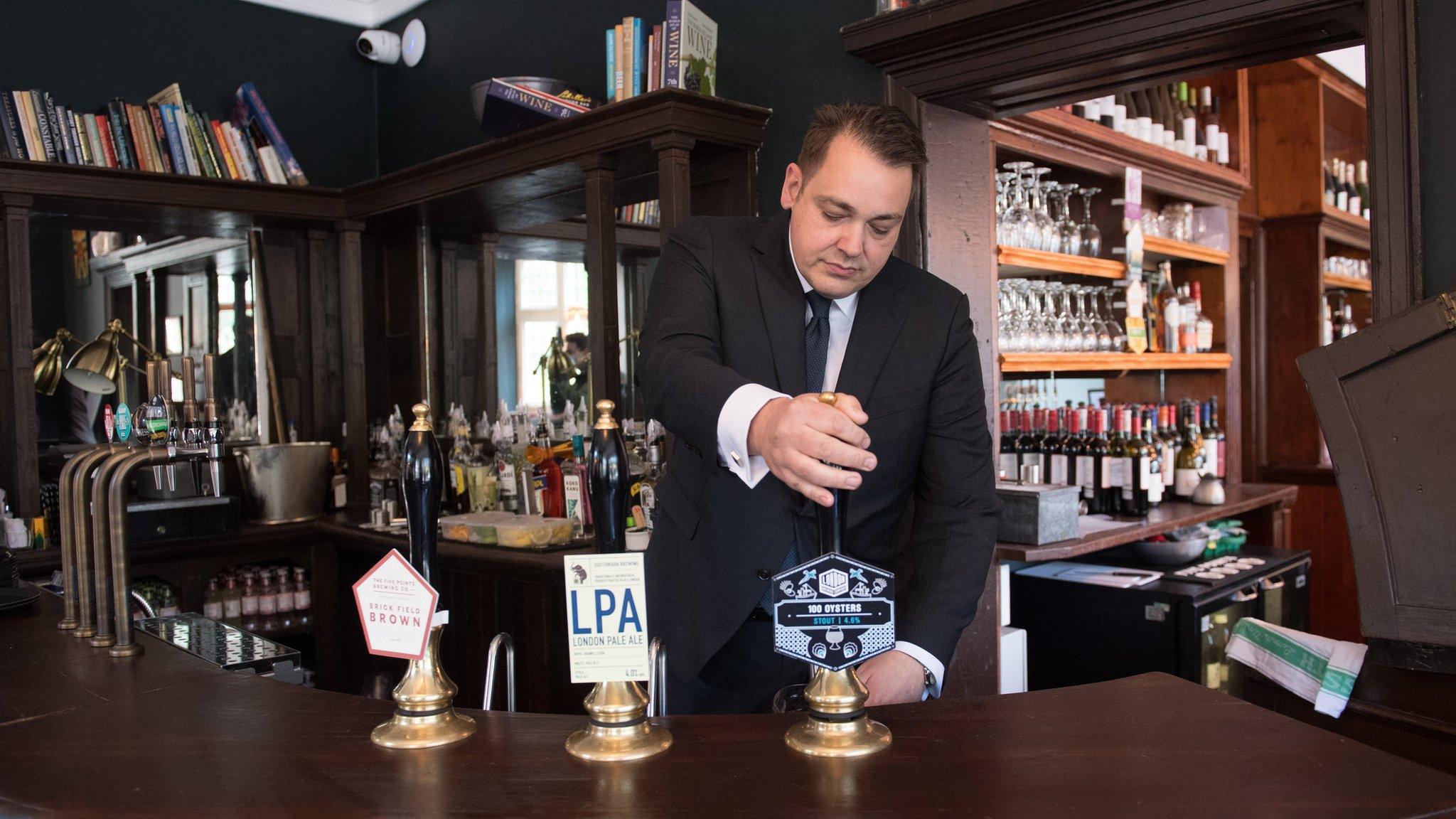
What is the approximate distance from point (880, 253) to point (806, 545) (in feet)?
1.50

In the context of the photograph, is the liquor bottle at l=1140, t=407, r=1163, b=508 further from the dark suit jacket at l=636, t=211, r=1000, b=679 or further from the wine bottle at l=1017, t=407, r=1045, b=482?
the dark suit jacket at l=636, t=211, r=1000, b=679

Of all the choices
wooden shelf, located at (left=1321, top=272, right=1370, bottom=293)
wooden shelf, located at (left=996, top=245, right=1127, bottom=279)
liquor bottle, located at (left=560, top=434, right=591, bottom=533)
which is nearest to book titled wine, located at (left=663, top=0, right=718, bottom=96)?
wooden shelf, located at (left=996, top=245, right=1127, bottom=279)

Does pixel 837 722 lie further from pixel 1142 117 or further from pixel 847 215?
pixel 1142 117

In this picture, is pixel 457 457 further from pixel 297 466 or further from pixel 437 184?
pixel 437 184

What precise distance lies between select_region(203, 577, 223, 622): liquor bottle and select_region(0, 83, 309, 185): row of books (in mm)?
1498

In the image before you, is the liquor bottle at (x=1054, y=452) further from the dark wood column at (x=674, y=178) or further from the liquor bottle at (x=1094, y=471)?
the dark wood column at (x=674, y=178)

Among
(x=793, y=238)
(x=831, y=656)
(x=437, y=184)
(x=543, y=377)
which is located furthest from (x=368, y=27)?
(x=831, y=656)

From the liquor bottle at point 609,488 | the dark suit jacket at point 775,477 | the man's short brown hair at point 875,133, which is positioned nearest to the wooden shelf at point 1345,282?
the dark suit jacket at point 775,477

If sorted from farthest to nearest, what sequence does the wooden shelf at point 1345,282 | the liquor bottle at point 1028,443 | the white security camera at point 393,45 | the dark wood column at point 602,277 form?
the wooden shelf at point 1345,282 → the white security camera at point 393,45 → the liquor bottle at point 1028,443 → the dark wood column at point 602,277

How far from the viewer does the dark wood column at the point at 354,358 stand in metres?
4.18

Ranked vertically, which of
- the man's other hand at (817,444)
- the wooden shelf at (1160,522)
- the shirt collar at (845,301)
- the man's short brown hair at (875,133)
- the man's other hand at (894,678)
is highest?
the man's short brown hair at (875,133)

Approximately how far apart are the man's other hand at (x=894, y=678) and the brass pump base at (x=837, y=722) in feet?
1.14

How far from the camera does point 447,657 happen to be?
3.43 metres

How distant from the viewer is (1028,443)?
398cm
